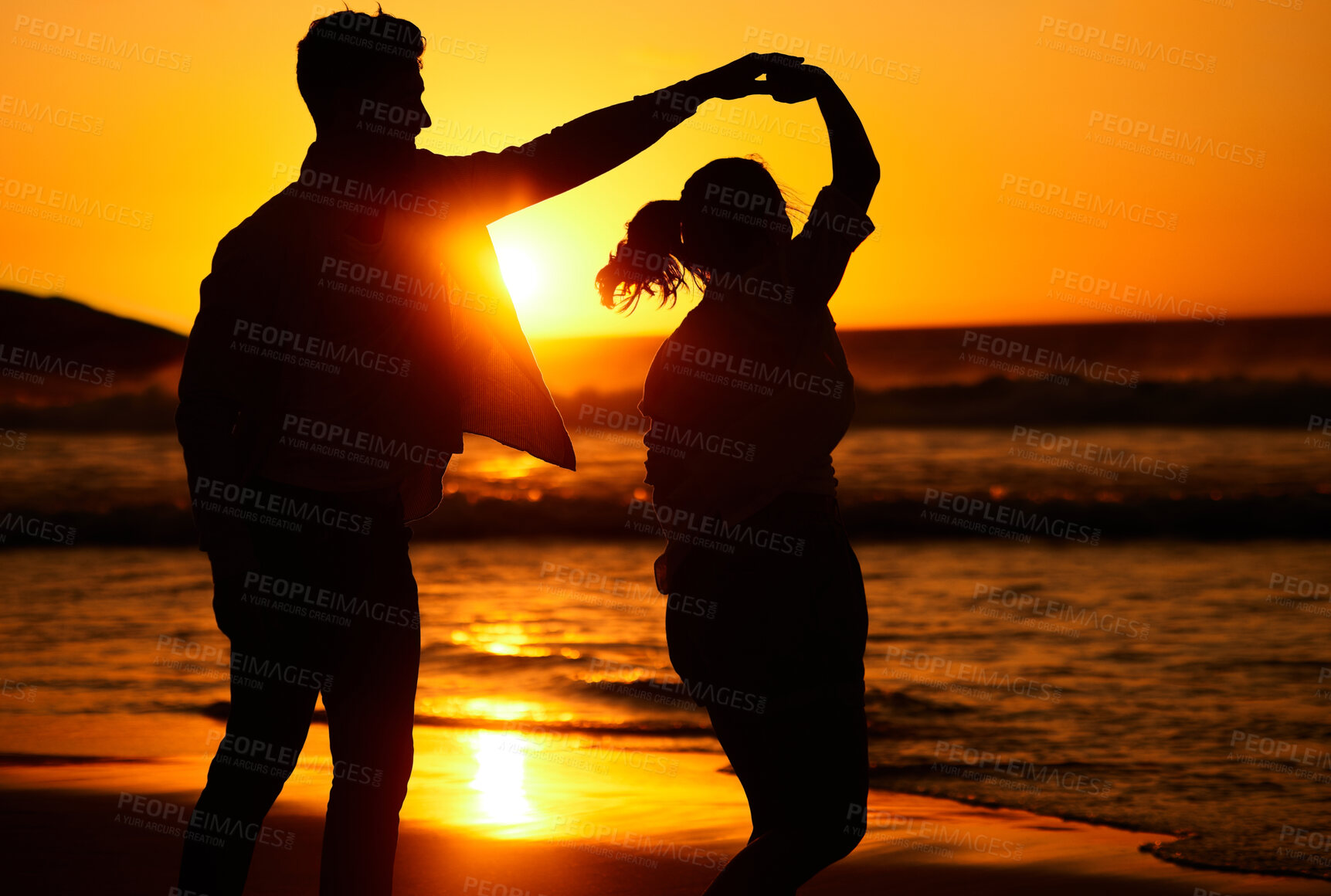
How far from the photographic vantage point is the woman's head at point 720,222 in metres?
2.29

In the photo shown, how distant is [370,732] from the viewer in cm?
239

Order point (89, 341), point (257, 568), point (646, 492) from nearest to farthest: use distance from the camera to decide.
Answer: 1. point (257, 568)
2. point (646, 492)
3. point (89, 341)

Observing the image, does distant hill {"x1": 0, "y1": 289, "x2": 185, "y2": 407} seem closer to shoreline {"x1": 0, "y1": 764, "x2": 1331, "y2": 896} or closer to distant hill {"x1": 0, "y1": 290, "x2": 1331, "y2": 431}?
distant hill {"x1": 0, "y1": 290, "x2": 1331, "y2": 431}

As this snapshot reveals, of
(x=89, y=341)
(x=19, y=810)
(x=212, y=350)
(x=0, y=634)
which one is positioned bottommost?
(x=19, y=810)

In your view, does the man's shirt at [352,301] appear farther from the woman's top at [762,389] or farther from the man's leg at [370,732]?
the woman's top at [762,389]

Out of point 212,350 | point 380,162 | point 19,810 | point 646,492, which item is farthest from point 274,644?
point 646,492

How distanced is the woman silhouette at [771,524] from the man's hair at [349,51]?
0.68 metres

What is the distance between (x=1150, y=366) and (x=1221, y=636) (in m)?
32.4

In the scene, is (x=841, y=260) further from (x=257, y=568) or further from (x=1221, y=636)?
(x=1221, y=636)

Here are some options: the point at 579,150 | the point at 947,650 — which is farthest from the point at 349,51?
the point at 947,650

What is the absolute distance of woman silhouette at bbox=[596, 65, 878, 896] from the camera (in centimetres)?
217

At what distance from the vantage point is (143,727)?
20.5 ft

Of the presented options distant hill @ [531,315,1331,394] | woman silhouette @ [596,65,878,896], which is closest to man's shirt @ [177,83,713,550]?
woman silhouette @ [596,65,878,896]

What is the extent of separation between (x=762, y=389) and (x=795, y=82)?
2.15ft
